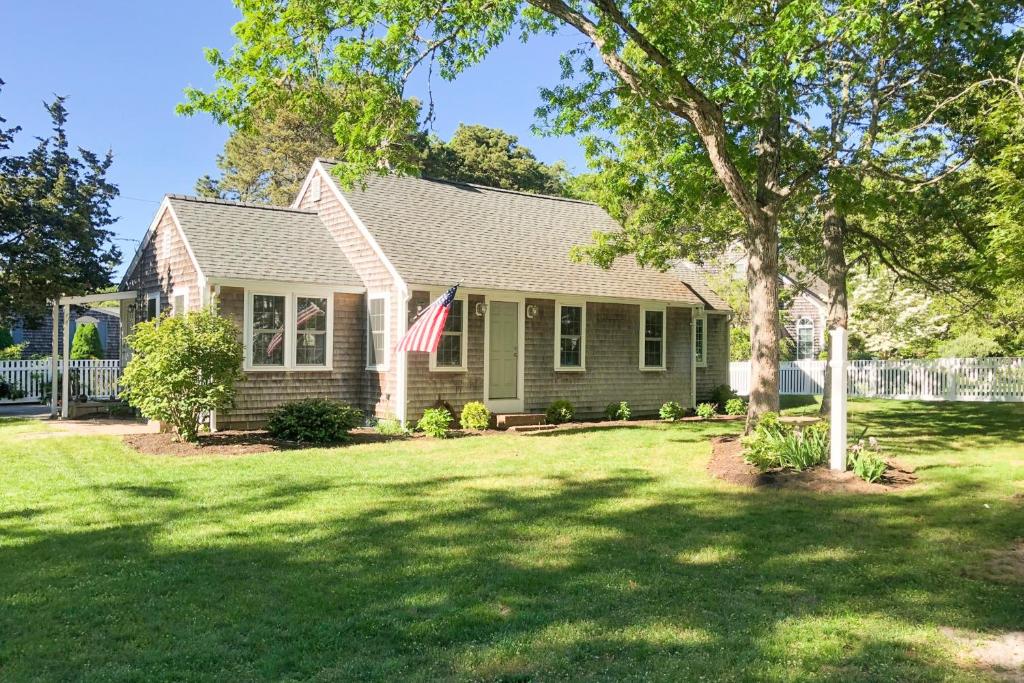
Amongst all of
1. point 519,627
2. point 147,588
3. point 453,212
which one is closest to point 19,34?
point 453,212

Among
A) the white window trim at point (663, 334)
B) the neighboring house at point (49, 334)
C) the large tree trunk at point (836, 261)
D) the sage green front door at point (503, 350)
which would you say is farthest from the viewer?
the neighboring house at point (49, 334)

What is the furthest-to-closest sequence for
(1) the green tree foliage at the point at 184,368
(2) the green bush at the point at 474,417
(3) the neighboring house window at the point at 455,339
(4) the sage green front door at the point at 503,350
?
1. (4) the sage green front door at the point at 503,350
2. (3) the neighboring house window at the point at 455,339
3. (2) the green bush at the point at 474,417
4. (1) the green tree foliage at the point at 184,368

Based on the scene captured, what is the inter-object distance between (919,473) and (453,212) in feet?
37.4

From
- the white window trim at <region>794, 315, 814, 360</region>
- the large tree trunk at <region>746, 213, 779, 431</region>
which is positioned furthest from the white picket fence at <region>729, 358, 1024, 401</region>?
the large tree trunk at <region>746, 213, 779, 431</region>

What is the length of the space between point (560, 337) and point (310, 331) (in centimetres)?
530

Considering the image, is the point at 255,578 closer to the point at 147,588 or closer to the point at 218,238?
the point at 147,588

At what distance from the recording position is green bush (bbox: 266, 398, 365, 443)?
12.8 metres

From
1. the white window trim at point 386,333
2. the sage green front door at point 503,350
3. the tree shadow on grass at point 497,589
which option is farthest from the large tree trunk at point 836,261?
the white window trim at point 386,333

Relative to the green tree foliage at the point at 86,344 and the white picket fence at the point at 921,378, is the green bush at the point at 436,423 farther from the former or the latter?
the green tree foliage at the point at 86,344

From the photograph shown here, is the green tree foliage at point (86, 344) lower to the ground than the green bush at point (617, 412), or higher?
higher

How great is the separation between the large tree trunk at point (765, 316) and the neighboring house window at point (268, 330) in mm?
8549

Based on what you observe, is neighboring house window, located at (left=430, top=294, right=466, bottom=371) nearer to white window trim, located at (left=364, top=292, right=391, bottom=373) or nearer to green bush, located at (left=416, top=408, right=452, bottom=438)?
white window trim, located at (left=364, top=292, right=391, bottom=373)

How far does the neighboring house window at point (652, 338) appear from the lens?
18.3 m

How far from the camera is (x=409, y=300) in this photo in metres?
14.6
